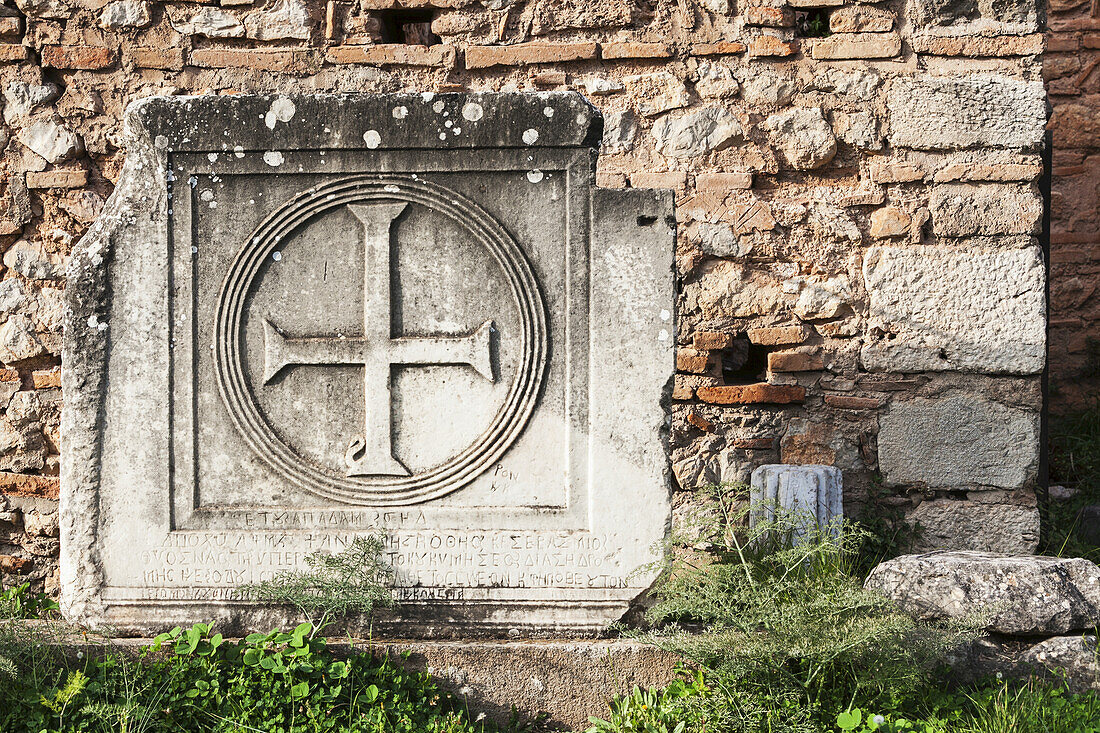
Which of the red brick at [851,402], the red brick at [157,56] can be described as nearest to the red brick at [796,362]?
the red brick at [851,402]

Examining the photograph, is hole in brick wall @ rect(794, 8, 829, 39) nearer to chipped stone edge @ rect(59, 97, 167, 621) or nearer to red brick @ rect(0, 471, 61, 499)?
chipped stone edge @ rect(59, 97, 167, 621)

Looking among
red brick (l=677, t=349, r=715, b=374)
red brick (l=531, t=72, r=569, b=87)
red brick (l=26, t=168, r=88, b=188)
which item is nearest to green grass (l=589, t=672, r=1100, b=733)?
red brick (l=677, t=349, r=715, b=374)

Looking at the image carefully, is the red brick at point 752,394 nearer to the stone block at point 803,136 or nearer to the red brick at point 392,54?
the stone block at point 803,136

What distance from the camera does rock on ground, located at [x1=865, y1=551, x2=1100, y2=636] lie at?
8.66 feet

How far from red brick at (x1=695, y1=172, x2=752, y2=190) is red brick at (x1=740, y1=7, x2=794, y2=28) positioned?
63cm

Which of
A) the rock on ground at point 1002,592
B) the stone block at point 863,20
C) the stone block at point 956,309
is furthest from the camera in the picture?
the stone block at point 863,20

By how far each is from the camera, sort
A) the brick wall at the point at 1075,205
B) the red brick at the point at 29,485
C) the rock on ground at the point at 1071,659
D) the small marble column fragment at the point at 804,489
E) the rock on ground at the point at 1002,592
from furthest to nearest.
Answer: the brick wall at the point at 1075,205
the red brick at the point at 29,485
the small marble column fragment at the point at 804,489
the rock on ground at the point at 1002,592
the rock on ground at the point at 1071,659

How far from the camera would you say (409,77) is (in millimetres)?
3928

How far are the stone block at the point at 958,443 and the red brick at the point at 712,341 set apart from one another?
0.71 m

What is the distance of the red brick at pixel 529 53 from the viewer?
3.88 m

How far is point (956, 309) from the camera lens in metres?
3.76

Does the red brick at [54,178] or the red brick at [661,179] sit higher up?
the red brick at [54,178]

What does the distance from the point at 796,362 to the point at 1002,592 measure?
54.9 inches

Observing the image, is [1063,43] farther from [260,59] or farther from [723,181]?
[260,59]
